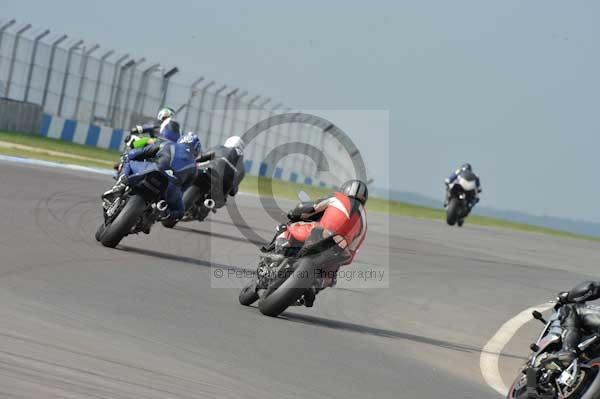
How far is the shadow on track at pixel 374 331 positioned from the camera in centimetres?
1080

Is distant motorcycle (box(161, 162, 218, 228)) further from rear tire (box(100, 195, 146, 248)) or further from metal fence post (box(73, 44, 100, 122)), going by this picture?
metal fence post (box(73, 44, 100, 122))

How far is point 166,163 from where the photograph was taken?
1273 cm

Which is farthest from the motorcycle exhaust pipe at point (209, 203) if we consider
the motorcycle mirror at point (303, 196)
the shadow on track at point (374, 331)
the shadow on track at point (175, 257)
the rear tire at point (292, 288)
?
the motorcycle mirror at point (303, 196)

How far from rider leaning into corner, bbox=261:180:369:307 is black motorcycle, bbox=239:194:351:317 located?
0.04 feet

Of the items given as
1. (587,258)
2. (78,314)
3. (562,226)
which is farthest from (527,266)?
(562,226)

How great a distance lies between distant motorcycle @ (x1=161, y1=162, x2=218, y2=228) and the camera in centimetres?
1564

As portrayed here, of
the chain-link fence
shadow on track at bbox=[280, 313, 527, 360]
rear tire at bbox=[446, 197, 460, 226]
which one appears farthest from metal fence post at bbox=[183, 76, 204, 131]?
shadow on track at bbox=[280, 313, 527, 360]

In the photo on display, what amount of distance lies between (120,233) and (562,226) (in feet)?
477

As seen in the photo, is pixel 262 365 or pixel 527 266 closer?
pixel 262 365

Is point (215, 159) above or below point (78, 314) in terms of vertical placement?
above

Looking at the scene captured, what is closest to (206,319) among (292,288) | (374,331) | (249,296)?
(292,288)

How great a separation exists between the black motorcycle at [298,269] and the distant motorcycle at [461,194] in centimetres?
1916

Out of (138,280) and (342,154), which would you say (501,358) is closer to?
(138,280)

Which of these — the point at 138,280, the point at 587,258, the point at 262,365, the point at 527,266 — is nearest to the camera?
the point at 262,365
